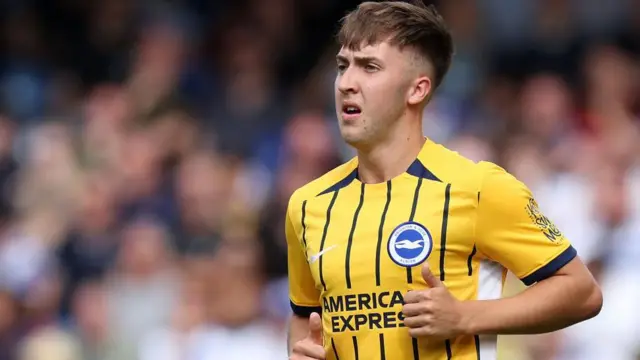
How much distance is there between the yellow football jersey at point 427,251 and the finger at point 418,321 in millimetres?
161

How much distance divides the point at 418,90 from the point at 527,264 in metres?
0.71

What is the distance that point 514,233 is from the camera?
427 centimetres

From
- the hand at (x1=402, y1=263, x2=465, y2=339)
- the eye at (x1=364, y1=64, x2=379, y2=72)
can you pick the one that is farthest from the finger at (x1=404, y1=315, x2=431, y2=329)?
the eye at (x1=364, y1=64, x2=379, y2=72)

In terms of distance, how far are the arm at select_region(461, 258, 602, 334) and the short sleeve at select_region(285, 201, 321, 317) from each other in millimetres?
808

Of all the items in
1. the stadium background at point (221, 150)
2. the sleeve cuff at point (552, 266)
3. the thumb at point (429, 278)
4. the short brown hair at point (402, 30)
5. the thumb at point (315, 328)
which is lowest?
the thumb at point (315, 328)

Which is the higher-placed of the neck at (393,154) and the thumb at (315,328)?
the neck at (393,154)

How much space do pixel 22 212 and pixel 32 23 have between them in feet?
8.56

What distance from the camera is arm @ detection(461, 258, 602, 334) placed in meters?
4.14

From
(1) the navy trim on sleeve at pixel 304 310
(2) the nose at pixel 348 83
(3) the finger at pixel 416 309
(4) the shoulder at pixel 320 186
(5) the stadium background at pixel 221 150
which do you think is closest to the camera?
(3) the finger at pixel 416 309

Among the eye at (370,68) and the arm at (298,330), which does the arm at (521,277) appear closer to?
the eye at (370,68)

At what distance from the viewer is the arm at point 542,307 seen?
414cm

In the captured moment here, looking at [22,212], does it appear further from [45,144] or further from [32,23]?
[32,23]

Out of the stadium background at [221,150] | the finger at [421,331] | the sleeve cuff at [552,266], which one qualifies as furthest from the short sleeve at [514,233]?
the stadium background at [221,150]

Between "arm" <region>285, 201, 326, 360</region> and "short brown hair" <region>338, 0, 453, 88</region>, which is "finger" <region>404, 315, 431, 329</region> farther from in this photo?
"short brown hair" <region>338, 0, 453, 88</region>
